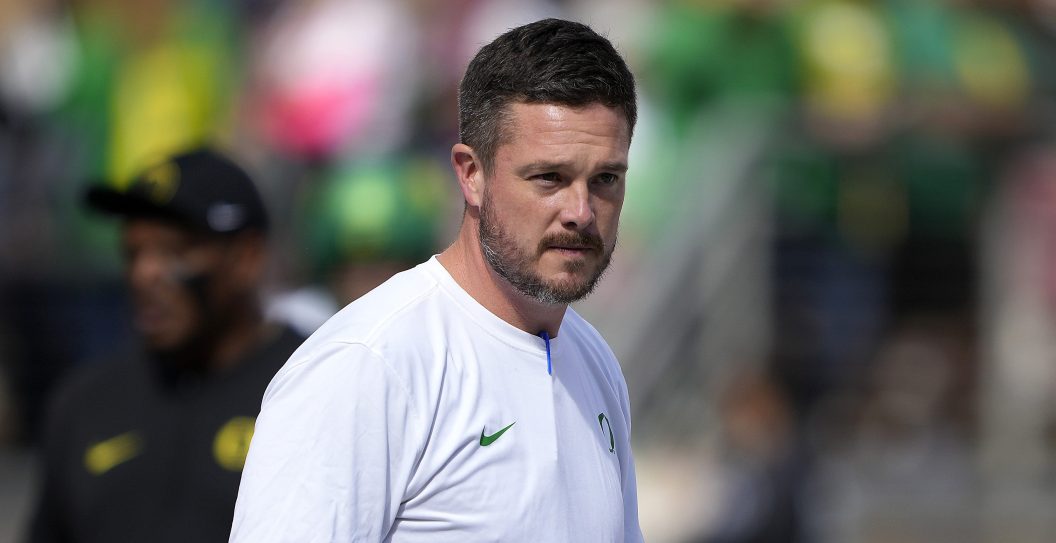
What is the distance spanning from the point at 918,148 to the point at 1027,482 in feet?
6.55

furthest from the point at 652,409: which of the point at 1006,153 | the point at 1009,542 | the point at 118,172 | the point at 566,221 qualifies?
the point at 566,221

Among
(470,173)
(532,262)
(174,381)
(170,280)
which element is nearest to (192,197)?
(170,280)

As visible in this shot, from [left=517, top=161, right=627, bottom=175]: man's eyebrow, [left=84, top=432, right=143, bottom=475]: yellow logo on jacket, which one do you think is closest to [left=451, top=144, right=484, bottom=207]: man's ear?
[left=517, top=161, right=627, bottom=175]: man's eyebrow

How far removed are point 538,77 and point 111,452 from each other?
66.4 inches

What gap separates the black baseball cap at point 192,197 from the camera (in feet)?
12.8

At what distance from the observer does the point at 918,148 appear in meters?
8.88

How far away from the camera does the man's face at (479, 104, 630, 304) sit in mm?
2562

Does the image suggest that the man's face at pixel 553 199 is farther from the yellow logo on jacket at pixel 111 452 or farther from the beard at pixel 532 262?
the yellow logo on jacket at pixel 111 452

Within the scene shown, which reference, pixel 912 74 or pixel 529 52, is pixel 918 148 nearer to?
pixel 912 74

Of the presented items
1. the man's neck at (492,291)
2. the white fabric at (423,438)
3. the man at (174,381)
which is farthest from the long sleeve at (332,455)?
the man at (174,381)

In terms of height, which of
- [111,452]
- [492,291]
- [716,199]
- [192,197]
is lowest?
[111,452]

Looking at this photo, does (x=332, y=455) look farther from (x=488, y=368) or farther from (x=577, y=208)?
(x=577, y=208)

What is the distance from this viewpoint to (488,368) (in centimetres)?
258

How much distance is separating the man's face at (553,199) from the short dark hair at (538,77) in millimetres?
21
